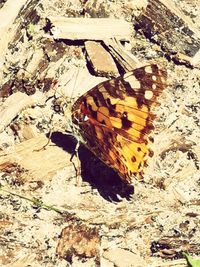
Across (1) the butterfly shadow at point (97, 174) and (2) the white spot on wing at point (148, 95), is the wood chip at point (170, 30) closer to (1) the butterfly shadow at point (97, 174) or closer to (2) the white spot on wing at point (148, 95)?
(2) the white spot on wing at point (148, 95)

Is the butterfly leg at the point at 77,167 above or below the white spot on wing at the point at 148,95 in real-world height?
below

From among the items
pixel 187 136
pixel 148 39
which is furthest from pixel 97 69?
pixel 187 136

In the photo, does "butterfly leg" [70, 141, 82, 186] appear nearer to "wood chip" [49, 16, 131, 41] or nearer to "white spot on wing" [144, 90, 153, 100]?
"white spot on wing" [144, 90, 153, 100]

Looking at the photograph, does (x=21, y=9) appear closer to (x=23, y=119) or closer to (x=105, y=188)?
(x=23, y=119)

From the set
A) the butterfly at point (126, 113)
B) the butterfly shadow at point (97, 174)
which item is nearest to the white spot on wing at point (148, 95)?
the butterfly at point (126, 113)

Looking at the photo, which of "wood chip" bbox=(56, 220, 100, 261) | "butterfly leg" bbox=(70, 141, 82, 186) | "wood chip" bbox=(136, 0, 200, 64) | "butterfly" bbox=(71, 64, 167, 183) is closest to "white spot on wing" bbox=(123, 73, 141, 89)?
"butterfly" bbox=(71, 64, 167, 183)

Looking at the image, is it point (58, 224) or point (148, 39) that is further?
point (148, 39)
